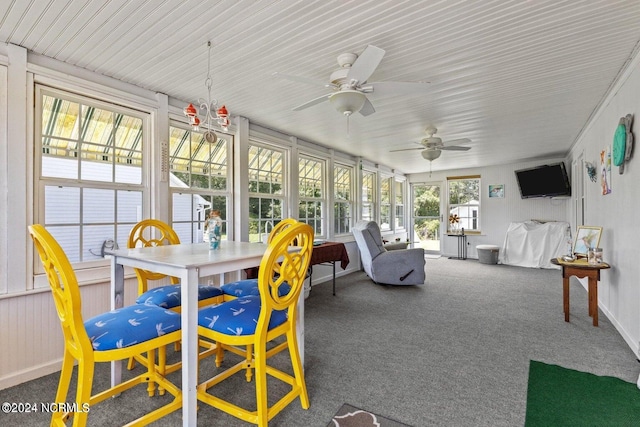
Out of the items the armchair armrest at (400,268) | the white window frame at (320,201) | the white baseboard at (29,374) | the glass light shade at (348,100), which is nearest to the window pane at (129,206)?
the white baseboard at (29,374)

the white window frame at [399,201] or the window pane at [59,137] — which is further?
the white window frame at [399,201]

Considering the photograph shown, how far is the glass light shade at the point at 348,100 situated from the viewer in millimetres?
2307

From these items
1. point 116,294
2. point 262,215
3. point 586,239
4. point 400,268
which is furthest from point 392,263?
point 116,294

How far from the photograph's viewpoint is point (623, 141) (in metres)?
2.52

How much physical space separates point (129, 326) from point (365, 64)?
6.56 ft

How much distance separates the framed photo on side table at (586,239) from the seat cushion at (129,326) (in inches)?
156

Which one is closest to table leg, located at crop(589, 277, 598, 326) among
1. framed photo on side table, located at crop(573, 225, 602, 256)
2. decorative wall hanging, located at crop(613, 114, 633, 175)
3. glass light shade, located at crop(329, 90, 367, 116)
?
framed photo on side table, located at crop(573, 225, 602, 256)

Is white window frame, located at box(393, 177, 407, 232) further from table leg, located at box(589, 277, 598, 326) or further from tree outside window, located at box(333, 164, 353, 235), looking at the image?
table leg, located at box(589, 277, 598, 326)

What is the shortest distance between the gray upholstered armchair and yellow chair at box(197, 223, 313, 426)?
311 cm

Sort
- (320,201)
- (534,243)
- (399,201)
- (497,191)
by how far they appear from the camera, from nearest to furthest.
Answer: (320,201), (534,243), (497,191), (399,201)

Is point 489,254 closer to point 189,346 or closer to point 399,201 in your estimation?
point 399,201

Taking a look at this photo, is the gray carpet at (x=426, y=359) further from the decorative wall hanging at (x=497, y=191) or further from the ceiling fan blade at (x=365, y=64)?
the decorative wall hanging at (x=497, y=191)

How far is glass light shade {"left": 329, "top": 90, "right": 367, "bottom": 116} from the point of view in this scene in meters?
2.31

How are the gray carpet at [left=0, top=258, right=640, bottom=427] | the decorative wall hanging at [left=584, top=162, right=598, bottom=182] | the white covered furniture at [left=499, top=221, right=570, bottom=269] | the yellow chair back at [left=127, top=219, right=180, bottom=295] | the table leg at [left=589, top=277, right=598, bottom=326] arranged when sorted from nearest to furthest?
the gray carpet at [left=0, top=258, right=640, bottom=427] < the yellow chair back at [left=127, top=219, right=180, bottom=295] < the table leg at [left=589, top=277, right=598, bottom=326] < the decorative wall hanging at [left=584, top=162, right=598, bottom=182] < the white covered furniture at [left=499, top=221, right=570, bottom=269]
